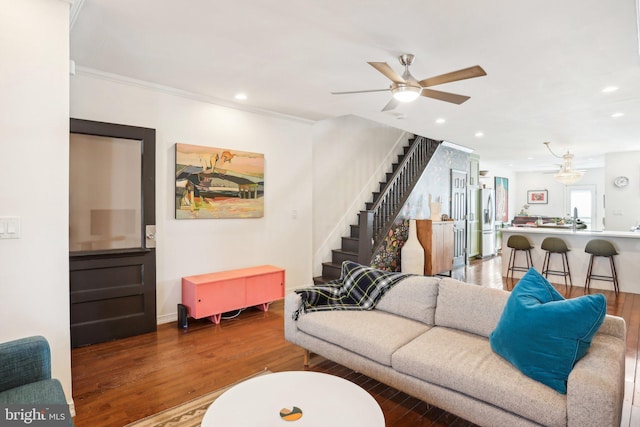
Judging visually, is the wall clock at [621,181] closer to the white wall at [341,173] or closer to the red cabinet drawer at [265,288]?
the white wall at [341,173]

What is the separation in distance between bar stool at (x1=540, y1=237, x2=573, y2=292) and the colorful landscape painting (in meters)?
4.75

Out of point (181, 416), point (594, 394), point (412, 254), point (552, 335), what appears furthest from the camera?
point (412, 254)

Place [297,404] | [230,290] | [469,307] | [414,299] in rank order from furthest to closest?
1. [230,290]
2. [414,299]
3. [469,307]
4. [297,404]

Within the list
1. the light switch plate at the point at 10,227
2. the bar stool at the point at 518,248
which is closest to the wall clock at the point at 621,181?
the bar stool at the point at 518,248

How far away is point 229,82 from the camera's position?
3625 millimetres

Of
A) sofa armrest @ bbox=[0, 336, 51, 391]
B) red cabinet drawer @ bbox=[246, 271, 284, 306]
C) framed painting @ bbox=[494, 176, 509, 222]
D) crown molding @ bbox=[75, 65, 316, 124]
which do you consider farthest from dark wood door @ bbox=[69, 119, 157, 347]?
framed painting @ bbox=[494, 176, 509, 222]

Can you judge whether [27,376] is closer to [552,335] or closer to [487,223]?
[552,335]

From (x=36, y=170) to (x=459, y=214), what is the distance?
7.51 metres

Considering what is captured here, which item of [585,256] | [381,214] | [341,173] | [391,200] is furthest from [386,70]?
[585,256]

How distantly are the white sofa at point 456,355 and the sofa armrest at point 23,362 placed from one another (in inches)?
63.4

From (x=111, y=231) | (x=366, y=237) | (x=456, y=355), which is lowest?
(x=456, y=355)

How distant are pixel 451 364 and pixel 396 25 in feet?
7.32

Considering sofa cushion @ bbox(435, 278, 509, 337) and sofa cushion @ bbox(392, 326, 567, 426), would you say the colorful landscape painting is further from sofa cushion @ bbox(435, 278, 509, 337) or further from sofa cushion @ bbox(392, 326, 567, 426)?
sofa cushion @ bbox(392, 326, 567, 426)

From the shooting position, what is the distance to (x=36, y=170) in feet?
6.81
